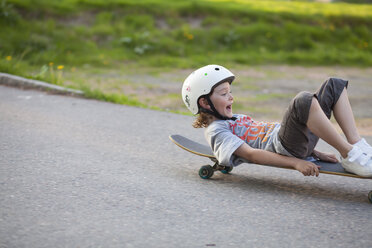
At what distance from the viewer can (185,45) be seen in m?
12.4

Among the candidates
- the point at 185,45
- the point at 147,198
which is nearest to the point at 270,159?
the point at 147,198

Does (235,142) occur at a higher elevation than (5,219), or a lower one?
higher

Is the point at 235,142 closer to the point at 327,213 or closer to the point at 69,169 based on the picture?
the point at 327,213

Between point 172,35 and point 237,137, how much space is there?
31.3 ft

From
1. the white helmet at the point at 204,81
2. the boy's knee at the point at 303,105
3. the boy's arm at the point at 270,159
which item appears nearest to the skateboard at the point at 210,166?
the boy's arm at the point at 270,159

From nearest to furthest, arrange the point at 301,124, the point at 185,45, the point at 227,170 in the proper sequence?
the point at 301,124 → the point at 227,170 → the point at 185,45

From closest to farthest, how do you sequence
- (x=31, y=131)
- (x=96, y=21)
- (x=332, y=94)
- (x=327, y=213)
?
1. (x=327, y=213)
2. (x=332, y=94)
3. (x=31, y=131)
4. (x=96, y=21)

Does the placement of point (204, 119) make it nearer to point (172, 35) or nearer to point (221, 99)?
point (221, 99)

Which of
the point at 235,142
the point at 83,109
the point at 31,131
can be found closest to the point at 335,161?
the point at 235,142

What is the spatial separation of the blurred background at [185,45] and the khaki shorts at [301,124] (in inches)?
149

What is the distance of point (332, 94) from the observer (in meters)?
3.45

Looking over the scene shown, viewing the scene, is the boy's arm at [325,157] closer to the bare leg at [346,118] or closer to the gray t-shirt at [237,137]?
the bare leg at [346,118]

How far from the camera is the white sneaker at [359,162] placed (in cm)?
320

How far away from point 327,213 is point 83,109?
3748 mm
